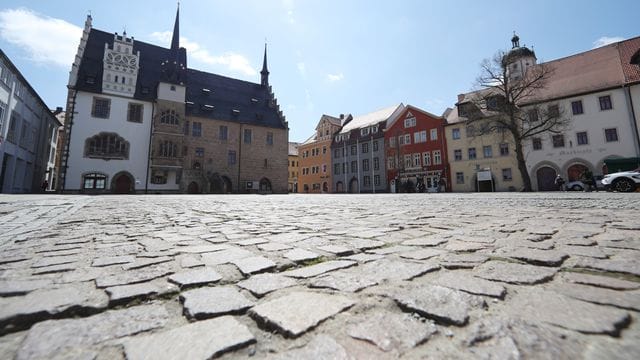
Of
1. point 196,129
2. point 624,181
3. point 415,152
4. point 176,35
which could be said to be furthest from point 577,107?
point 176,35

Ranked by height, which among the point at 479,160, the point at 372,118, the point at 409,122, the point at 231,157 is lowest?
the point at 479,160

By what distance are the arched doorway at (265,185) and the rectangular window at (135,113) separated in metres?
15.0

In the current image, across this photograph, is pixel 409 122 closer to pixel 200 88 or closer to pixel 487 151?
pixel 487 151

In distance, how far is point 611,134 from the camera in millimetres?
23625

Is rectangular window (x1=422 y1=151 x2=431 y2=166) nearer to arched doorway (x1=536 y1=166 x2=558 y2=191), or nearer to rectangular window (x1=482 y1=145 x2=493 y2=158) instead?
rectangular window (x1=482 y1=145 x2=493 y2=158)

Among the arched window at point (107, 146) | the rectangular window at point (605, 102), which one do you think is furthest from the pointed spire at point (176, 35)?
the rectangular window at point (605, 102)

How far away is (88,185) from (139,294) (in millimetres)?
33433

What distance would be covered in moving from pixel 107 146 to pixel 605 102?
45.5 metres

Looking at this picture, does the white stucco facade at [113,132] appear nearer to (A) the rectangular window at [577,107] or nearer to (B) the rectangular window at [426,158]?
(B) the rectangular window at [426,158]

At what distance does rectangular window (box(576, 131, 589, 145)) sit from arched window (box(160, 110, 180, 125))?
3870 cm

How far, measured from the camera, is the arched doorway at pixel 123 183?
93.7 ft

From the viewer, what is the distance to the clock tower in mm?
30047

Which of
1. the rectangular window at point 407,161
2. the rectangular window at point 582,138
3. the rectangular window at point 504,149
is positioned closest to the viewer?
the rectangular window at point 582,138

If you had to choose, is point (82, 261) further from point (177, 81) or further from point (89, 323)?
A: point (177, 81)
